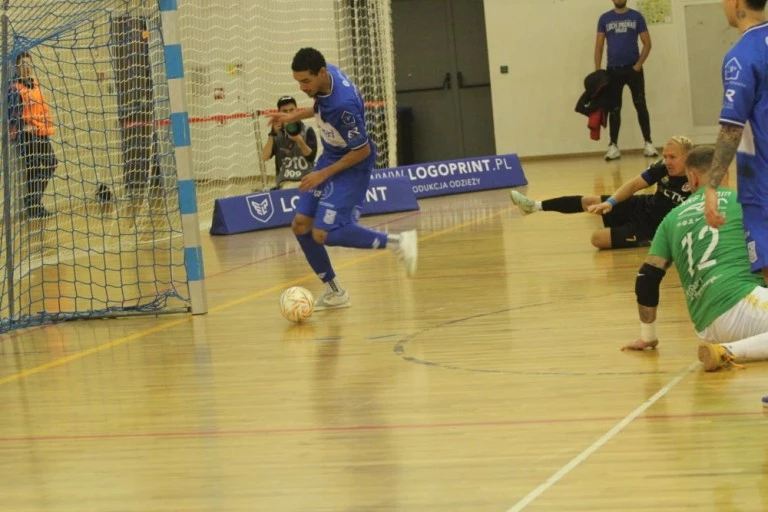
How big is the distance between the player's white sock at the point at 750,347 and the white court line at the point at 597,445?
189 millimetres

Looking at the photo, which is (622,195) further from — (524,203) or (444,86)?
(444,86)

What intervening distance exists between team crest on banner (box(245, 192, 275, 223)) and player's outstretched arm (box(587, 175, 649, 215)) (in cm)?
542

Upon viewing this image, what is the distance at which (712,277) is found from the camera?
5395mm

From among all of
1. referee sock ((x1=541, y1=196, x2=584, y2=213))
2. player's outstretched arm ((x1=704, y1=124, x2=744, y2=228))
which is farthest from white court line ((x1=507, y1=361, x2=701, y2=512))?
referee sock ((x1=541, y1=196, x2=584, y2=213))

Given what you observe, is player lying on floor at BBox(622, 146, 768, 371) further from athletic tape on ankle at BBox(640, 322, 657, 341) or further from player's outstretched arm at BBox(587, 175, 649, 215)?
player's outstretched arm at BBox(587, 175, 649, 215)

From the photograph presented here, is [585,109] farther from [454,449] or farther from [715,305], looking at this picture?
[454,449]

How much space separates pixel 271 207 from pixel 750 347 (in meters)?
8.89

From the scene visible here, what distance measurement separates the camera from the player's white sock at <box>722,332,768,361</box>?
5.25 meters

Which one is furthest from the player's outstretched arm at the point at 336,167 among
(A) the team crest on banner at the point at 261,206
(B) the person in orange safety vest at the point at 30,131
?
(A) the team crest on banner at the point at 261,206

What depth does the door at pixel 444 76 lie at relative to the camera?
20625 mm

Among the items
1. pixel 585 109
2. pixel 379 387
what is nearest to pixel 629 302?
pixel 379 387

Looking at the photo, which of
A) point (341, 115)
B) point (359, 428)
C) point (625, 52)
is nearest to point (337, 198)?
point (341, 115)

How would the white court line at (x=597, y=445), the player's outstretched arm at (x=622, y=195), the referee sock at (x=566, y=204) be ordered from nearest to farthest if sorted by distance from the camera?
the white court line at (x=597, y=445), the player's outstretched arm at (x=622, y=195), the referee sock at (x=566, y=204)

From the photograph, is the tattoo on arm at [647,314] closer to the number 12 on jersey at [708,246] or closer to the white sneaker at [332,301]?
the number 12 on jersey at [708,246]
